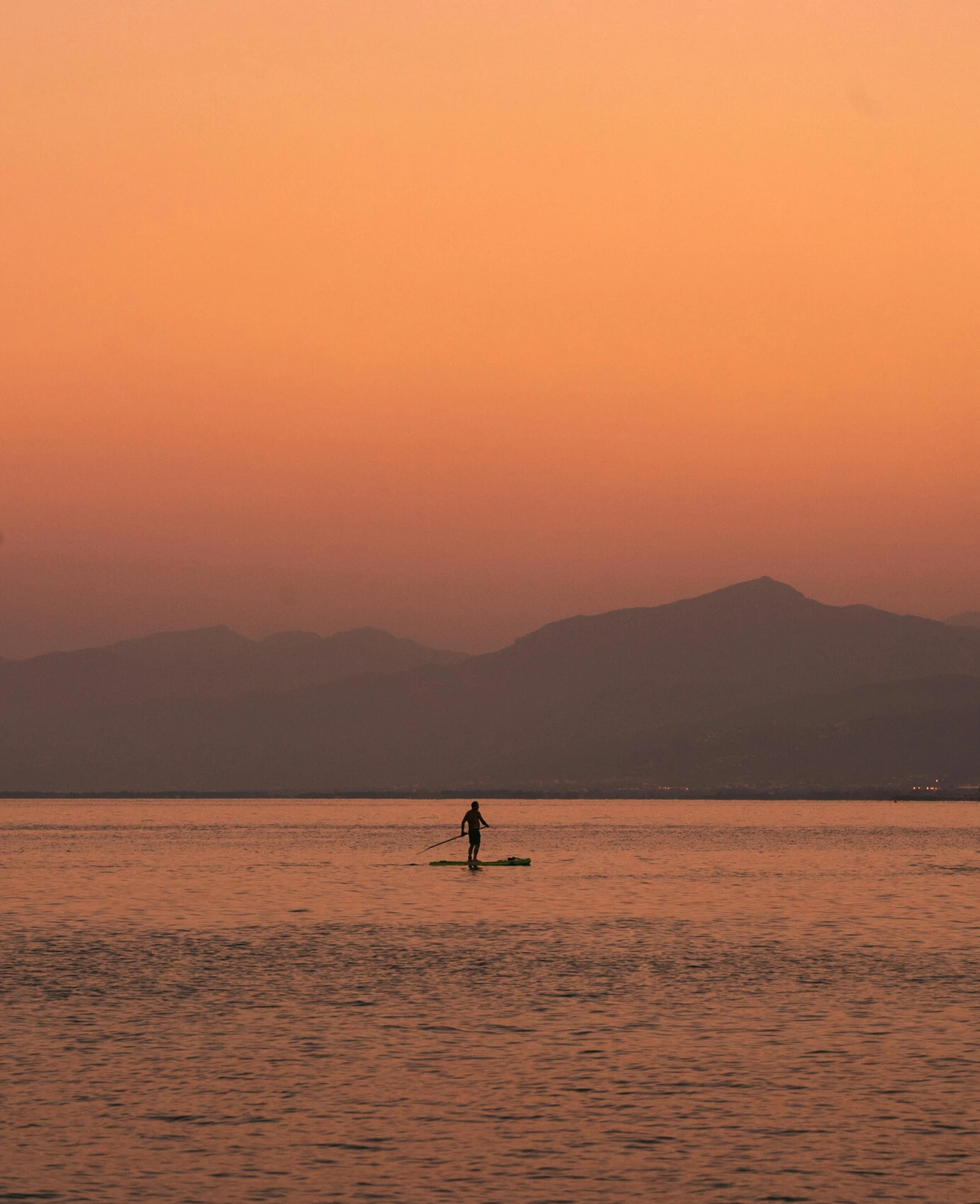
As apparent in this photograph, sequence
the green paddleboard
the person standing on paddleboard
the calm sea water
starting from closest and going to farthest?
the calm sea water < the person standing on paddleboard < the green paddleboard

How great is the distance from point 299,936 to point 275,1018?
2422 cm

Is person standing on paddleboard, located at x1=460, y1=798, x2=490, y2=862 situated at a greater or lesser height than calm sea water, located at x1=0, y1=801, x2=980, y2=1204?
greater

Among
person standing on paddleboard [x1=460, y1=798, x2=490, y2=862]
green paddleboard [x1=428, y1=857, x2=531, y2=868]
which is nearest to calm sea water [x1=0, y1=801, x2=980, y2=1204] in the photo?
person standing on paddleboard [x1=460, y1=798, x2=490, y2=862]

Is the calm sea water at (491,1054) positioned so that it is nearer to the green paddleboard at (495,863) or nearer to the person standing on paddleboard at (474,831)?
the person standing on paddleboard at (474,831)

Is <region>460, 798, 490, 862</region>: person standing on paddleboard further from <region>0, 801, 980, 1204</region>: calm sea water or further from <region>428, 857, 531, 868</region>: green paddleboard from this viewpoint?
<region>0, 801, 980, 1204</region>: calm sea water

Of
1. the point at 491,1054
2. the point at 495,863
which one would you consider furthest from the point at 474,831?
the point at 491,1054

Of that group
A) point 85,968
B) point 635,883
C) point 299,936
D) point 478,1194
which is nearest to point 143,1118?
point 478,1194

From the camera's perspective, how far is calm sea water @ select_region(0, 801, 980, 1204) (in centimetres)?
2673

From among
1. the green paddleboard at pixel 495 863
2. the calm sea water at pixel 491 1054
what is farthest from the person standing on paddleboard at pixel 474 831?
the calm sea water at pixel 491 1054

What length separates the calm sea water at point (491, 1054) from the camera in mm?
26734

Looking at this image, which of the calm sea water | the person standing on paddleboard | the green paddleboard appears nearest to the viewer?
the calm sea water

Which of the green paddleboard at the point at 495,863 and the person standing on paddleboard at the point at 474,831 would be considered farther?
the green paddleboard at the point at 495,863

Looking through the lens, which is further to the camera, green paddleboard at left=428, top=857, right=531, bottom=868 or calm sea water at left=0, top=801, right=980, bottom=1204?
green paddleboard at left=428, top=857, right=531, bottom=868

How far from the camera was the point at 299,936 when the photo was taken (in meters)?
67.7
